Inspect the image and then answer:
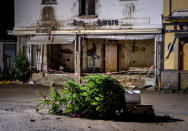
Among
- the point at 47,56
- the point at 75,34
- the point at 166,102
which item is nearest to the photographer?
the point at 166,102

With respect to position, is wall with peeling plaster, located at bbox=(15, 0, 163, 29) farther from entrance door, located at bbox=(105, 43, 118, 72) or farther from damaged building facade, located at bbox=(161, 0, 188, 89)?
entrance door, located at bbox=(105, 43, 118, 72)

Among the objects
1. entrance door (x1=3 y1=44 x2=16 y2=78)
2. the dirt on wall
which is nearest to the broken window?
the dirt on wall

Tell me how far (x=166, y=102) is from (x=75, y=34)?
24.8 ft

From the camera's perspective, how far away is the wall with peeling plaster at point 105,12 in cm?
1363

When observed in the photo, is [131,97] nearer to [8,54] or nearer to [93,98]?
[93,98]

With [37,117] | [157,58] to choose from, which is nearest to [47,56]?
[157,58]

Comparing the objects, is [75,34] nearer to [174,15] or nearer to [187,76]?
[174,15]

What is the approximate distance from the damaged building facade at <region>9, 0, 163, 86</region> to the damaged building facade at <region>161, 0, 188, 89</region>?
1.58 feet

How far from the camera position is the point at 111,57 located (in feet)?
56.5

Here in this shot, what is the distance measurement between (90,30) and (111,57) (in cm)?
372

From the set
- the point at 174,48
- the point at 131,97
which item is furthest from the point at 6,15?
the point at 131,97

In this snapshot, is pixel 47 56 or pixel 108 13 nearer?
pixel 108 13

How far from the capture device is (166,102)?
9438mm

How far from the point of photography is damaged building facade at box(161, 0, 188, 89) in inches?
502
